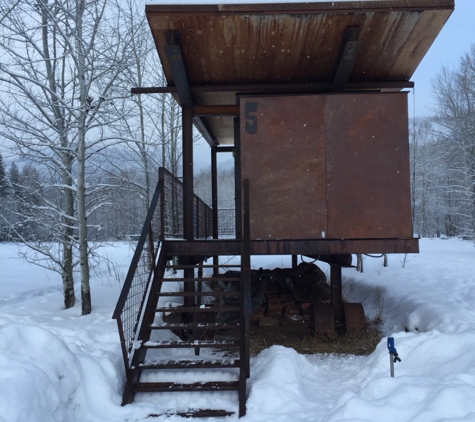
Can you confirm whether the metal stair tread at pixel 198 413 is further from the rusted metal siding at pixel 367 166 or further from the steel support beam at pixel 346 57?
the steel support beam at pixel 346 57

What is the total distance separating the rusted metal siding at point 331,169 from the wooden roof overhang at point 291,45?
0.57 metres

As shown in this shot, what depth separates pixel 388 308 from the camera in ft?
29.7

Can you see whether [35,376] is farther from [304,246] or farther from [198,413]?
[304,246]

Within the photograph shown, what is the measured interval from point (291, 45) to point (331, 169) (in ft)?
6.10

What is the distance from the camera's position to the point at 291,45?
6.18 meters

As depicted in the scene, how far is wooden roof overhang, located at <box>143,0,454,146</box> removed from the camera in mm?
5391

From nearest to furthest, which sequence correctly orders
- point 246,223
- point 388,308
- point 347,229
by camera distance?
1. point 246,223
2. point 347,229
3. point 388,308

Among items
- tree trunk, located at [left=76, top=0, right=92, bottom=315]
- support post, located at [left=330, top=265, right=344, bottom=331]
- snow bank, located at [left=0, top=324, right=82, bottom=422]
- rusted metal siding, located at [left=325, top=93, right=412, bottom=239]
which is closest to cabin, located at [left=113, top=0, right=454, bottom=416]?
rusted metal siding, located at [left=325, top=93, right=412, bottom=239]

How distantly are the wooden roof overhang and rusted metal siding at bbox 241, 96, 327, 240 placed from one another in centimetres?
58

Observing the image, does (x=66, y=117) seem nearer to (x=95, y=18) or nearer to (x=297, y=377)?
(x=95, y=18)

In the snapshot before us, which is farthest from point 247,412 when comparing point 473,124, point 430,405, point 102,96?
point 473,124

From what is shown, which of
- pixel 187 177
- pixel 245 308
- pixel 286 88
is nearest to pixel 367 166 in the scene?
pixel 286 88

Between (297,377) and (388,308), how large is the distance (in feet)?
15.4

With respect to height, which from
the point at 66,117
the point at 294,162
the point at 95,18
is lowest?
the point at 294,162
